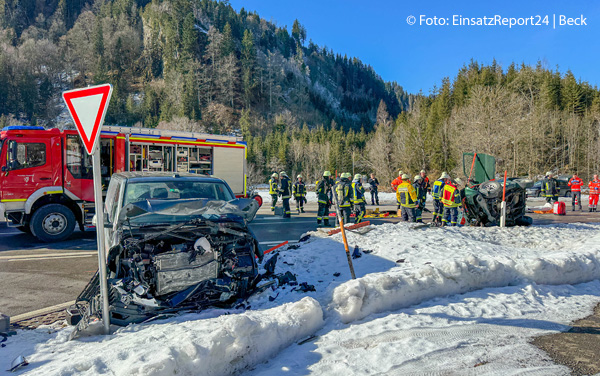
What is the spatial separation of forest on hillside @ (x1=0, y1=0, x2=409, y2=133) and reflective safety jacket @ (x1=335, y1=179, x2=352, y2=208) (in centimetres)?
7536

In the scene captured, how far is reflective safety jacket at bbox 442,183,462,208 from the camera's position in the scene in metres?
10.4

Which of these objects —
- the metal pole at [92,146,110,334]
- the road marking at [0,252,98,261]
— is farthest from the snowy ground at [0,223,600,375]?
the road marking at [0,252,98,261]

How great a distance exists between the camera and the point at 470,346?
3242 mm

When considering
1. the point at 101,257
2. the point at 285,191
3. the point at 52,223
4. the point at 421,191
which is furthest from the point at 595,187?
the point at 52,223

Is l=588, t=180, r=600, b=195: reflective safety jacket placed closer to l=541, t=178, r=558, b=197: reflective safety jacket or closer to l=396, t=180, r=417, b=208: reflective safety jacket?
l=541, t=178, r=558, b=197: reflective safety jacket

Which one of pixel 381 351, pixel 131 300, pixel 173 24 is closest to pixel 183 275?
pixel 131 300

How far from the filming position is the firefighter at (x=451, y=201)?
34.3ft

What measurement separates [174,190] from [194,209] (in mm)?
1011

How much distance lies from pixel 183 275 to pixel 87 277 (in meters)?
2.93

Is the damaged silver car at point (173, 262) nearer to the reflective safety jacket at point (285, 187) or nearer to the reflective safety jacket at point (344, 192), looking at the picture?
the reflective safety jacket at point (344, 192)

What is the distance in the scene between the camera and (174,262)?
13.7 feet

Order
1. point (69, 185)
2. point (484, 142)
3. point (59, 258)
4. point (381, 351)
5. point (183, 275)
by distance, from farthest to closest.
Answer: point (484, 142), point (69, 185), point (59, 258), point (183, 275), point (381, 351)

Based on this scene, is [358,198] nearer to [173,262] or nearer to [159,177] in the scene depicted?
[159,177]

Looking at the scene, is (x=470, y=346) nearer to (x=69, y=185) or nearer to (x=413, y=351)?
(x=413, y=351)
